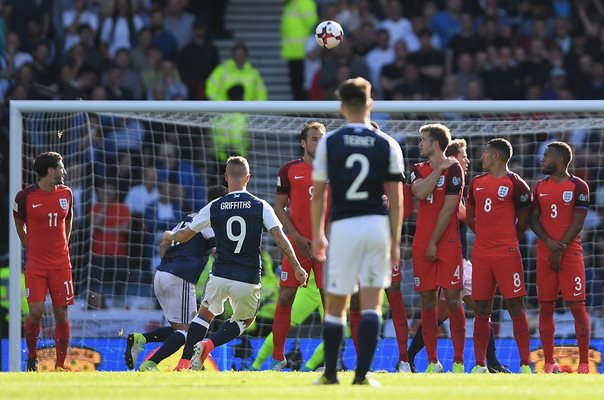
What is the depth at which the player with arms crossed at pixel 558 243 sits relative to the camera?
489 inches

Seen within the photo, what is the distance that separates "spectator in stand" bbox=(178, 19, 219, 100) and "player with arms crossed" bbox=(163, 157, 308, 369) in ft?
28.5

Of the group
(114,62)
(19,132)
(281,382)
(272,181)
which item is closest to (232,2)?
(114,62)

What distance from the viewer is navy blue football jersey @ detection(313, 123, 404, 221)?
8.79 meters

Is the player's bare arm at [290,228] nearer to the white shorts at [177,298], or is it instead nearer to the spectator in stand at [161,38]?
the white shorts at [177,298]

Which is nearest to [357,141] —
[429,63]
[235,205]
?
[235,205]

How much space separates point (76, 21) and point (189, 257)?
329 inches

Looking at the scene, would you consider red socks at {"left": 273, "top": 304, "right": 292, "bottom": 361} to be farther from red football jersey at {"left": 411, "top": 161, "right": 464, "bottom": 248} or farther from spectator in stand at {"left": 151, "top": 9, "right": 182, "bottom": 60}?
spectator in stand at {"left": 151, "top": 9, "right": 182, "bottom": 60}

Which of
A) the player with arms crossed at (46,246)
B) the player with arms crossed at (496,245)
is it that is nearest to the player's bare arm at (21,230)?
the player with arms crossed at (46,246)

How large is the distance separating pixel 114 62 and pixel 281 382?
449 inches

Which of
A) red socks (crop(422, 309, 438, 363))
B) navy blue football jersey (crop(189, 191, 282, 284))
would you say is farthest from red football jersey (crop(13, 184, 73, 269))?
red socks (crop(422, 309, 438, 363))

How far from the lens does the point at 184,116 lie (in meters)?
15.1

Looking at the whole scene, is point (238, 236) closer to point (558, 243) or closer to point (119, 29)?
point (558, 243)

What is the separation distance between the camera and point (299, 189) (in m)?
12.4

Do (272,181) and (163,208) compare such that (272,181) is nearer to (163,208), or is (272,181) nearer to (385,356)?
(163,208)
